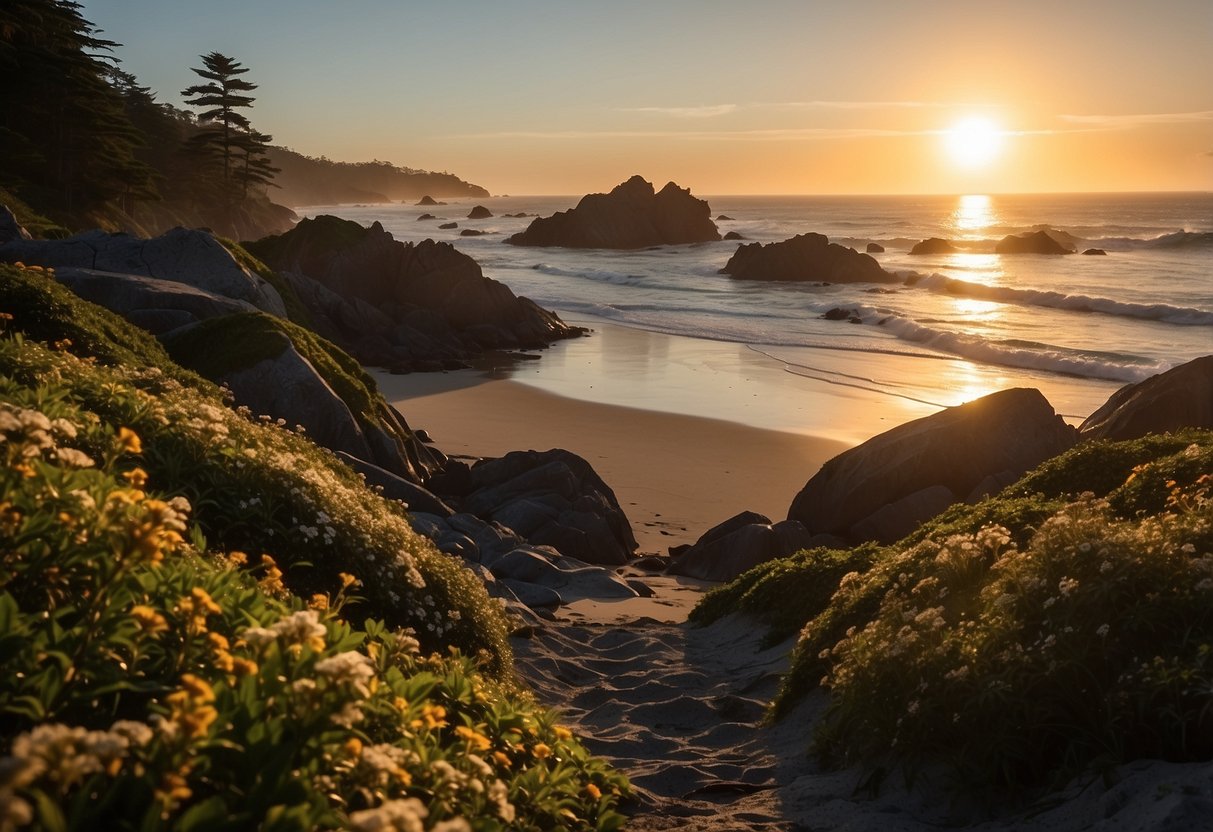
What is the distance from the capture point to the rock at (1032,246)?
91062mm

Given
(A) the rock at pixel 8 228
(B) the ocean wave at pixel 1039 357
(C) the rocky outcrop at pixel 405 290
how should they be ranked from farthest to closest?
(C) the rocky outcrop at pixel 405 290, (B) the ocean wave at pixel 1039 357, (A) the rock at pixel 8 228

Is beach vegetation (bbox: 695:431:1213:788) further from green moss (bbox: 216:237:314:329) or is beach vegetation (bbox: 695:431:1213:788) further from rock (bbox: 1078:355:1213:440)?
green moss (bbox: 216:237:314:329)

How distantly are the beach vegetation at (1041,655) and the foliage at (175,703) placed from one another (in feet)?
7.14

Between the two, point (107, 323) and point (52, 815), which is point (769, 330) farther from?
point (52, 815)

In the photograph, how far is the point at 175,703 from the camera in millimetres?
3174

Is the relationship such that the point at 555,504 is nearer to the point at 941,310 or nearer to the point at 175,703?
the point at 175,703

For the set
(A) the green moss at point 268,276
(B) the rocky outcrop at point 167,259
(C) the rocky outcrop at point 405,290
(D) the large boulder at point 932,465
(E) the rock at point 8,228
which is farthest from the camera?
(C) the rocky outcrop at point 405,290

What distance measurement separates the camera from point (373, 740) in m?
4.23

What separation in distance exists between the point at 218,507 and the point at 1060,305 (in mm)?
52967

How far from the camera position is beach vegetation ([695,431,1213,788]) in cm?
544

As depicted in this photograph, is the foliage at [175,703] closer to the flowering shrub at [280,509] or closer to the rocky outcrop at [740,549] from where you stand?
the flowering shrub at [280,509]

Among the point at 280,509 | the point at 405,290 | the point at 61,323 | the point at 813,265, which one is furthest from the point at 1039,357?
the point at 813,265

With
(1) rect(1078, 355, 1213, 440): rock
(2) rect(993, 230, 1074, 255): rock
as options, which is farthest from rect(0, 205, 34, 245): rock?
(2) rect(993, 230, 1074, 255): rock

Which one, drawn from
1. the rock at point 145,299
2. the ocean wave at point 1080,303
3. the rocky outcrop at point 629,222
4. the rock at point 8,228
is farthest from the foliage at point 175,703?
the rocky outcrop at point 629,222
